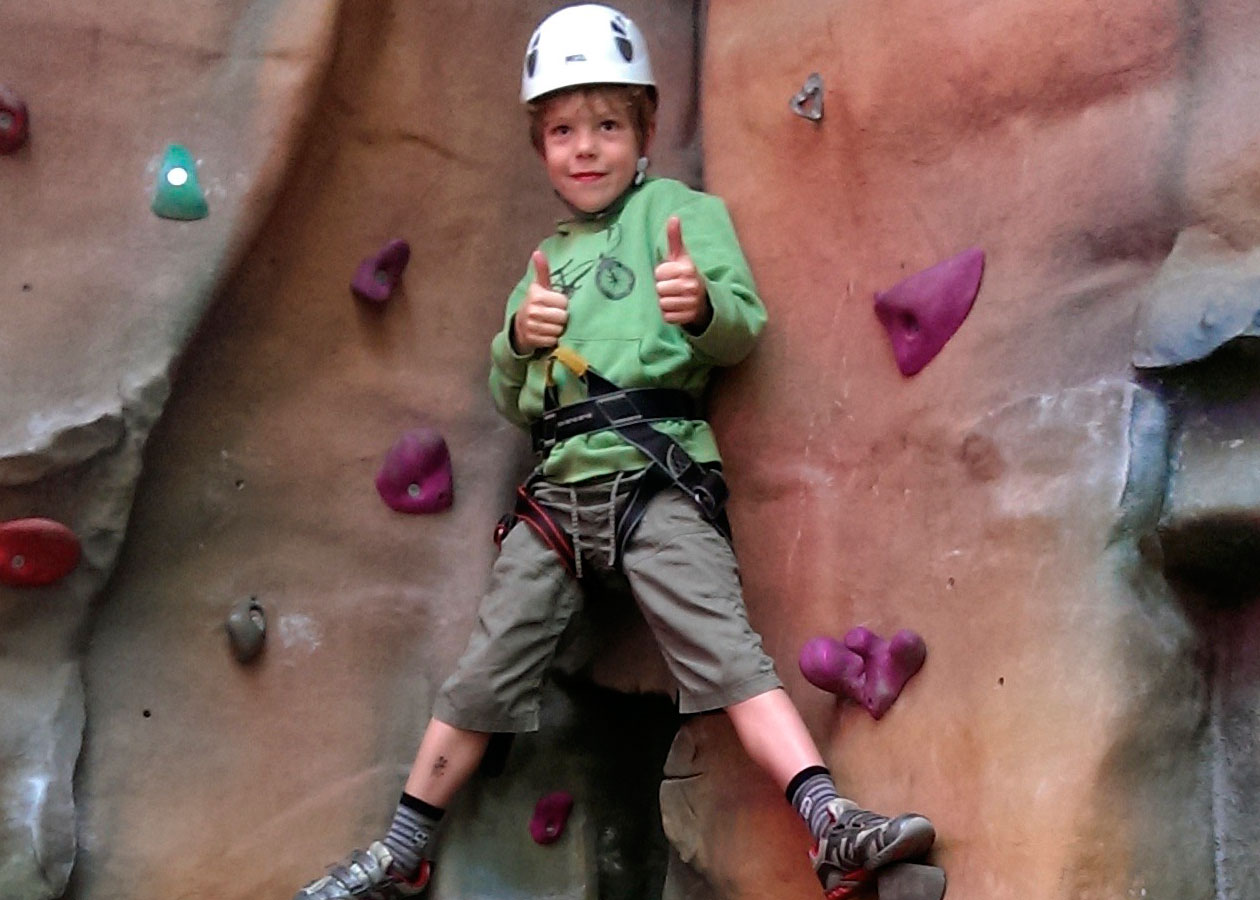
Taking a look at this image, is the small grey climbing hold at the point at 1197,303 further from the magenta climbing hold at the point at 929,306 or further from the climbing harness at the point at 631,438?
the climbing harness at the point at 631,438

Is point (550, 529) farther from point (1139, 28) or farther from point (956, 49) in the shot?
point (1139, 28)

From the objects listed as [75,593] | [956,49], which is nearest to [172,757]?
[75,593]

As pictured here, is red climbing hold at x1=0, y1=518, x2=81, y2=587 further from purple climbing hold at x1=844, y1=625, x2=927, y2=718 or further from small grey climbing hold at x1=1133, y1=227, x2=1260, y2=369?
small grey climbing hold at x1=1133, y1=227, x2=1260, y2=369

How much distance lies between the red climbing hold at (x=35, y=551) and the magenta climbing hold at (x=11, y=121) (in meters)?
0.57

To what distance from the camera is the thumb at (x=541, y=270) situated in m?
1.97

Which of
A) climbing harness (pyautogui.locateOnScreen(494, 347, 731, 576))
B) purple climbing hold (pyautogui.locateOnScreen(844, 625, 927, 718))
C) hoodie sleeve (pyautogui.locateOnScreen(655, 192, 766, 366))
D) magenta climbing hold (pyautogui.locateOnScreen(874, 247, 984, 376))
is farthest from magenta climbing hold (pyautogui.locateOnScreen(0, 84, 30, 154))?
purple climbing hold (pyautogui.locateOnScreen(844, 625, 927, 718))

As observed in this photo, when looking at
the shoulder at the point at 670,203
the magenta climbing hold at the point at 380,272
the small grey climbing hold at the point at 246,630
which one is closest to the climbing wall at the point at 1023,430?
the shoulder at the point at 670,203

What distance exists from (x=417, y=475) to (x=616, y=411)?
45 cm

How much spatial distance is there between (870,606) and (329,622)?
910 mm

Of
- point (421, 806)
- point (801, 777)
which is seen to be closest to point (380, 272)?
point (421, 806)

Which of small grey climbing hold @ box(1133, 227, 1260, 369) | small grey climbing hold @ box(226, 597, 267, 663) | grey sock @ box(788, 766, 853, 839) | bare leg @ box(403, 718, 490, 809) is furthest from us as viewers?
small grey climbing hold @ box(226, 597, 267, 663)

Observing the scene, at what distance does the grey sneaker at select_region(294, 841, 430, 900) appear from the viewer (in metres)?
1.93

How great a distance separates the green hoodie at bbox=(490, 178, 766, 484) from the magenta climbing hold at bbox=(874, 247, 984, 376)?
23 cm

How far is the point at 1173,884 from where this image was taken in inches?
58.8
